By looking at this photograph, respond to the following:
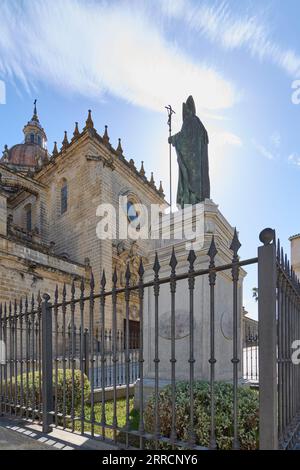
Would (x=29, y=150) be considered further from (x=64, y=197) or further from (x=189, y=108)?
(x=189, y=108)

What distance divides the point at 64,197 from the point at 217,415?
66.2 feet

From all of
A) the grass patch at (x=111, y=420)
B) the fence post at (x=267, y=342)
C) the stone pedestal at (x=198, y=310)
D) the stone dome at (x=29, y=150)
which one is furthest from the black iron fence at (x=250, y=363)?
the stone dome at (x=29, y=150)

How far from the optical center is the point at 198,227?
4.83 meters

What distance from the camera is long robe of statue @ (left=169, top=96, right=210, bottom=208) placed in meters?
5.66

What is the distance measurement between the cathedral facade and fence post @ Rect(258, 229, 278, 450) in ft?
45.1

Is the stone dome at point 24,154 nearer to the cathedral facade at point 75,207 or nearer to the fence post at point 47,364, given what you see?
the cathedral facade at point 75,207

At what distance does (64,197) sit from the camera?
21953 mm

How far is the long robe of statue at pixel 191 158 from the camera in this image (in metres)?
5.66

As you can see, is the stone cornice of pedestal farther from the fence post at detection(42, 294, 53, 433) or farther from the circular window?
the circular window

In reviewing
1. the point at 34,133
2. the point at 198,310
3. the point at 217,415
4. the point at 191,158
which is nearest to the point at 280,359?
the point at 217,415

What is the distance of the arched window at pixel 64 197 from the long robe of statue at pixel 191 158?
16459mm

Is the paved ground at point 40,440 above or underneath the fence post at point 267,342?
underneath
